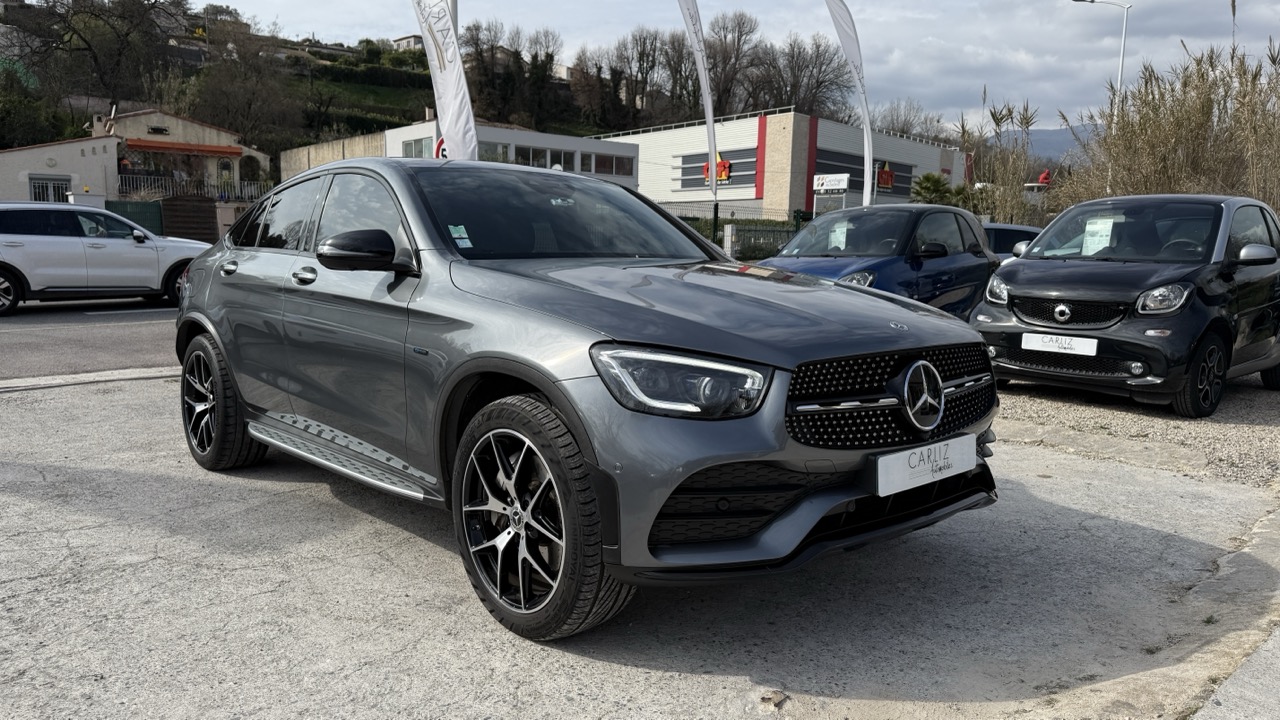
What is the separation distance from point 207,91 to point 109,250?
174ft

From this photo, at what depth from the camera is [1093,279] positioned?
7.13 metres

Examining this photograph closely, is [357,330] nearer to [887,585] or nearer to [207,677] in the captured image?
[207,677]

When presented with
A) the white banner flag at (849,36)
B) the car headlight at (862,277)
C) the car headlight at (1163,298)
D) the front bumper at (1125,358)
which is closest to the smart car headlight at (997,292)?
the front bumper at (1125,358)

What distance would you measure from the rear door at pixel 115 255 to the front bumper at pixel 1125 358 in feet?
42.2

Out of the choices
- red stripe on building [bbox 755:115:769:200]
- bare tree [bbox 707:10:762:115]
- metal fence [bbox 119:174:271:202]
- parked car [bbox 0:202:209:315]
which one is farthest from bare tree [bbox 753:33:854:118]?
parked car [bbox 0:202:209:315]

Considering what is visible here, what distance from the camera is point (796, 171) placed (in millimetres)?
59688

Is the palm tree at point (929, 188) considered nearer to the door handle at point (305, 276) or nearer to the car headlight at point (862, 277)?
the car headlight at point (862, 277)

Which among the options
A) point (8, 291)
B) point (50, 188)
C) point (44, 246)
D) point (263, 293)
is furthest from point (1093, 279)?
point (50, 188)

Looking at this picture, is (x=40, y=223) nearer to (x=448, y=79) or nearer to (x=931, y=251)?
(x=448, y=79)

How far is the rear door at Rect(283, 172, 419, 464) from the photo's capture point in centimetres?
366

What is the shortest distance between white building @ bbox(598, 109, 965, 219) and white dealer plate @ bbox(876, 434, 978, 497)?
52.6 metres

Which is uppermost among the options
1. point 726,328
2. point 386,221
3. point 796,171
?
point 796,171

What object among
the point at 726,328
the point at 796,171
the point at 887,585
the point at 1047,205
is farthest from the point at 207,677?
the point at 796,171

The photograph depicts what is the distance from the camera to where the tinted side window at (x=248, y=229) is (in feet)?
16.7
